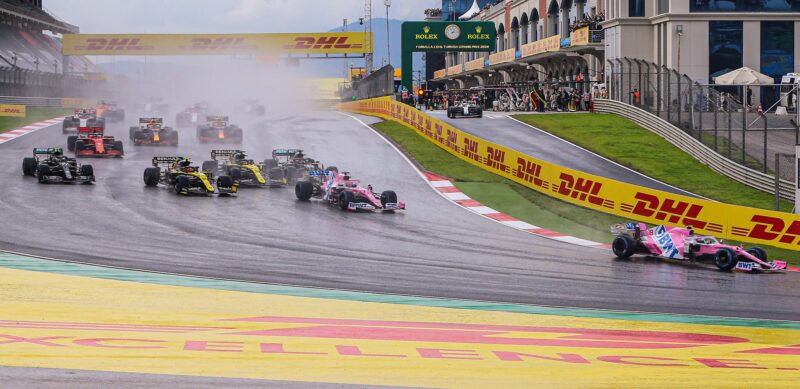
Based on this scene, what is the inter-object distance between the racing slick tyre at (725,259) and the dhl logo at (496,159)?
13.5 meters

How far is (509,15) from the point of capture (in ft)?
301

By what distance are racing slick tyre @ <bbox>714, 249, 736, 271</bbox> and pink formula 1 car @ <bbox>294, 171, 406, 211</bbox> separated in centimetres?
827

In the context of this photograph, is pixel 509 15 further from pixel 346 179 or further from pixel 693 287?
pixel 693 287

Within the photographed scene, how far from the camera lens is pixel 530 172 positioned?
94.9ft

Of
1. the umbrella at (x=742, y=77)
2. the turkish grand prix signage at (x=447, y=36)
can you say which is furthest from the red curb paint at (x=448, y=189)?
the turkish grand prix signage at (x=447, y=36)

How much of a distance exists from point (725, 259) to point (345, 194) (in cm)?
927

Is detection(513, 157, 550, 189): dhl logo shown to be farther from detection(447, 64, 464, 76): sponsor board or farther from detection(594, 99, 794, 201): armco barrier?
detection(447, 64, 464, 76): sponsor board

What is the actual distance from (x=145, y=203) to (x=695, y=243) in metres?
12.3

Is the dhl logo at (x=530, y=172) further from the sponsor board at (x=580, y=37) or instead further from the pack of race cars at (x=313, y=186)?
the sponsor board at (x=580, y=37)

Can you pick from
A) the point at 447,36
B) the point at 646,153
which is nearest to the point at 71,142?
the point at 646,153

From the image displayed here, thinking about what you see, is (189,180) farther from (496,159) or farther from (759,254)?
(759,254)

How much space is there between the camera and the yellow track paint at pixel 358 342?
8.77 meters

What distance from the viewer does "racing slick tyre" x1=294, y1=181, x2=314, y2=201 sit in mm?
24406

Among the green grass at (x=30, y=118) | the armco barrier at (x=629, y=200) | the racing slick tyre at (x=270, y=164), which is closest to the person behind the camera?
the armco barrier at (x=629, y=200)
